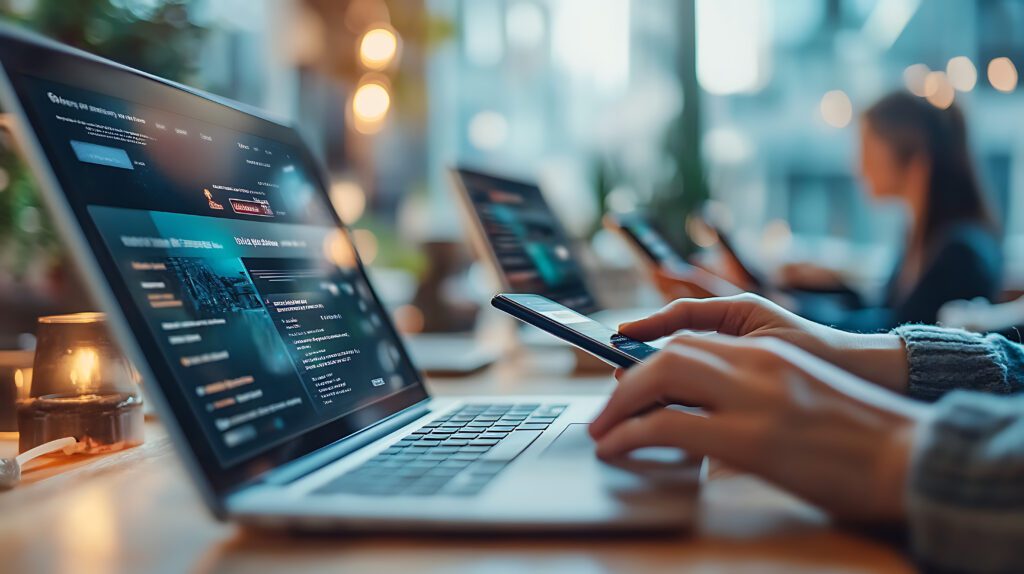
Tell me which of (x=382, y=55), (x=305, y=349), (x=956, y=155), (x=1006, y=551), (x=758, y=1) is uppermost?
(x=758, y=1)

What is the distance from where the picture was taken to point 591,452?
1.92 feet

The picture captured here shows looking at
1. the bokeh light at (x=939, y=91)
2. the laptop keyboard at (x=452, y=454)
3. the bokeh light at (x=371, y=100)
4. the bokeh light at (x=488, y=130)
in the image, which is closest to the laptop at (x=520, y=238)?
the laptop keyboard at (x=452, y=454)

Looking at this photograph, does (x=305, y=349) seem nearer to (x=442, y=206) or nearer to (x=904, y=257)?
(x=904, y=257)

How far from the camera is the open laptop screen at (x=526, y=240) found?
1223mm

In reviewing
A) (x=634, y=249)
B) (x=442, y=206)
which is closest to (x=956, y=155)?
(x=634, y=249)

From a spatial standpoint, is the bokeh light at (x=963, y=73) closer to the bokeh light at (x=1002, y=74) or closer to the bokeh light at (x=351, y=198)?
the bokeh light at (x=1002, y=74)

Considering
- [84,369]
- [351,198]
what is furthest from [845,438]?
[351,198]

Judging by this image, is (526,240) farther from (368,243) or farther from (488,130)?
(488,130)

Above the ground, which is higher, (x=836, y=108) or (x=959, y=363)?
(x=836, y=108)

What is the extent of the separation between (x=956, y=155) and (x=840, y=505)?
235cm

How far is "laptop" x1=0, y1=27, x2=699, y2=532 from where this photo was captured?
0.46 m

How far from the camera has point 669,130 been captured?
404 centimetres

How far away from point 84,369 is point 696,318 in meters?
0.57

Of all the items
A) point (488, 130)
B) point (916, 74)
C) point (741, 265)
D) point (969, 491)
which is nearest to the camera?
point (969, 491)
